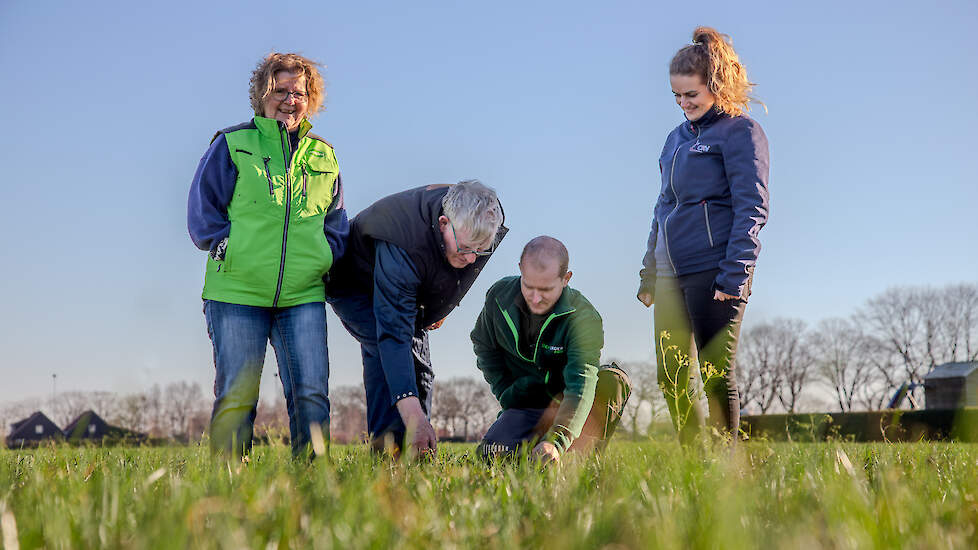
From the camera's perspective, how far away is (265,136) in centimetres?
430

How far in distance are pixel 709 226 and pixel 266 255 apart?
92.9 inches

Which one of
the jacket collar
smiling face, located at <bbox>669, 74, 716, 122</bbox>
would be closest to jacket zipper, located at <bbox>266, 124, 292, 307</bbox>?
smiling face, located at <bbox>669, 74, 716, 122</bbox>

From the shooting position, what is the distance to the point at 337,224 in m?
4.48

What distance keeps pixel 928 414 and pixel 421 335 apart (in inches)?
839

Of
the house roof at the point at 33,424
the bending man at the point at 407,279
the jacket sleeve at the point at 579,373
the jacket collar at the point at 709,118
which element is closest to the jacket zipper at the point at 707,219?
the jacket collar at the point at 709,118

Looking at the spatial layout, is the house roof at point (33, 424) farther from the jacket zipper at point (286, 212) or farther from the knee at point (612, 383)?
the knee at point (612, 383)

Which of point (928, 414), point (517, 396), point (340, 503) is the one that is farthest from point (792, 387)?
point (340, 503)

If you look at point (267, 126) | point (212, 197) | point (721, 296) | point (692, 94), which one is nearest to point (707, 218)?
point (721, 296)

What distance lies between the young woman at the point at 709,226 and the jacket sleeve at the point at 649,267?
15cm

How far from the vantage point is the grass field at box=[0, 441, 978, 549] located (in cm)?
145

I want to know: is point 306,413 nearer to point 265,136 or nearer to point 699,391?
point 265,136

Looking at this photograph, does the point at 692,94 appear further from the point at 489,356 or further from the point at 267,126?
the point at 267,126

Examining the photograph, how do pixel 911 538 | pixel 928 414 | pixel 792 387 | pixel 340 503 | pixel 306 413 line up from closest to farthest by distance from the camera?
1. pixel 911 538
2. pixel 340 503
3. pixel 306 413
4. pixel 928 414
5. pixel 792 387

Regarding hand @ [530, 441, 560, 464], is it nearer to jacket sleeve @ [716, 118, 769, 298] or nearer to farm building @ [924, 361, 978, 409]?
jacket sleeve @ [716, 118, 769, 298]
